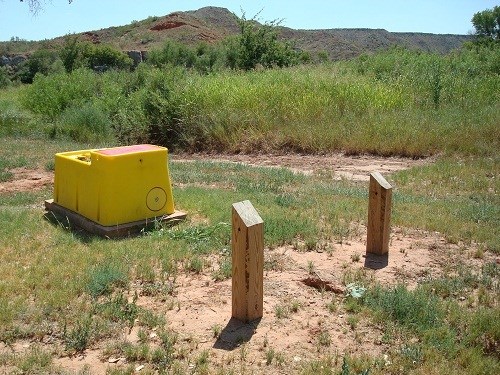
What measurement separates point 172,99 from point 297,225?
1079 centimetres

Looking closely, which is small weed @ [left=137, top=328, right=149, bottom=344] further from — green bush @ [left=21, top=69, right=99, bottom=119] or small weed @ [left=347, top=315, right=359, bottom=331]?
green bush @ [left=21, top=69, right=99, bottom=119]

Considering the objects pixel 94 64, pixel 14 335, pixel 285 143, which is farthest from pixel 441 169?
pixel 94 64

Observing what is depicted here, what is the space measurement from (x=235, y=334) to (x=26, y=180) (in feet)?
22.9

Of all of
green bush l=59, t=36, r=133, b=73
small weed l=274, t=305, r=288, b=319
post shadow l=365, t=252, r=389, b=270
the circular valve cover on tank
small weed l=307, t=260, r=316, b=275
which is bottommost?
small weed l=274, t=305, r=288, b=319

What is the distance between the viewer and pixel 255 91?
1644 centimetres

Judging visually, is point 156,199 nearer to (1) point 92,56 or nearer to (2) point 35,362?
(2) point 35,362

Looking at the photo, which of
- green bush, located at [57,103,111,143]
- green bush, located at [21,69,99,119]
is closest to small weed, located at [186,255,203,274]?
green bush, located at [57,103,111,143]

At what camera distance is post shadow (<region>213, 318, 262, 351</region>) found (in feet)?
14.1

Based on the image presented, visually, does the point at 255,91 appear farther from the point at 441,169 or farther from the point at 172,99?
the point at 441,169

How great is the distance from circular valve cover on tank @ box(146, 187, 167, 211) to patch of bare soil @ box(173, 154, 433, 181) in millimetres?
4724

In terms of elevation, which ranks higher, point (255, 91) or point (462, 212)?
point (255, 91)

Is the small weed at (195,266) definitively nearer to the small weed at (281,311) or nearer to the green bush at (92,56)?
Answer: the small weed at (281,311)

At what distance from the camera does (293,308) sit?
4.84m

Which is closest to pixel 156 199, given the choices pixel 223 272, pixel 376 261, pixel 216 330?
pixel 223 272
